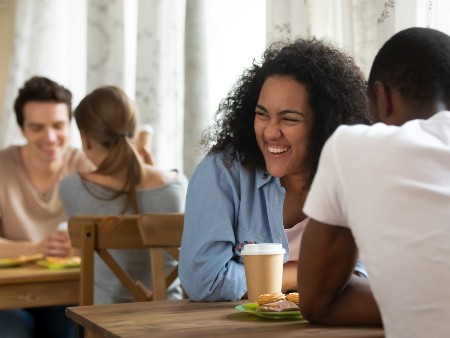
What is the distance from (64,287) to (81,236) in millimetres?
236

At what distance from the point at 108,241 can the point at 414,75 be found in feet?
4.36

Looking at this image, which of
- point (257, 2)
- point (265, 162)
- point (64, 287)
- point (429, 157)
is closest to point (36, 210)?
point (64, 287)

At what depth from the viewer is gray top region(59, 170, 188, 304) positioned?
2.80 meters

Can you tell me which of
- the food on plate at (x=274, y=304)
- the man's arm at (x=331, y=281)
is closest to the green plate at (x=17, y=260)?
the food on plate at (x=274, y=304)

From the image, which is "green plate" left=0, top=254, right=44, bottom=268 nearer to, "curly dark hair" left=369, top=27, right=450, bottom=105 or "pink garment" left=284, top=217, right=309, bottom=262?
"pink garment" left=284, top=217, right=309, bottom=262

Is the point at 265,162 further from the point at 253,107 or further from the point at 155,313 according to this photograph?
the point at 155,313

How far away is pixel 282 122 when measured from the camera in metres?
1.89

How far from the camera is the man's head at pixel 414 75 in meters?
1.25

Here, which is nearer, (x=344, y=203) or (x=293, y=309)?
(x=344, y=203)

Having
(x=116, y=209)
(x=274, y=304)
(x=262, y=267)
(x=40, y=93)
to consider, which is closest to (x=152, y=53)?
(x=40, y=93)

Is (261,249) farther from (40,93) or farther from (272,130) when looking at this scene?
(40,93)

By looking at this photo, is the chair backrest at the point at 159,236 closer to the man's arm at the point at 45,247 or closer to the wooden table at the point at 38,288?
the wooden table at the point at 38,288

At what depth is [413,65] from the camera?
125 cm

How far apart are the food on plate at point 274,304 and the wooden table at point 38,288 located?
3.72 ft
